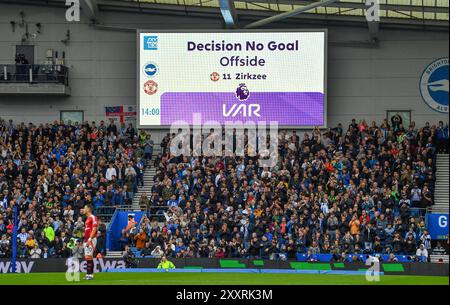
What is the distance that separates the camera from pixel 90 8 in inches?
1976

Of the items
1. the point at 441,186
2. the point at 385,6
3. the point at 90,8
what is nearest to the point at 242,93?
the point at 385,6

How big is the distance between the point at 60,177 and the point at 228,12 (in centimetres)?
1164

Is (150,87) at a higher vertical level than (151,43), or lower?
lower

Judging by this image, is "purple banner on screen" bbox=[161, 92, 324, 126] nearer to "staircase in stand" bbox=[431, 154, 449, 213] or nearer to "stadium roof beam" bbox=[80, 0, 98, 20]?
"staircase in stand" bbox=[431, 154, 449, 213]

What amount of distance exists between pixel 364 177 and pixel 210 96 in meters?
9.97

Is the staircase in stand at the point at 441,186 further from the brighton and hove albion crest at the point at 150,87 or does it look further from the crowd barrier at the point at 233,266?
the brighton and hove albion crest at the point at 150,87

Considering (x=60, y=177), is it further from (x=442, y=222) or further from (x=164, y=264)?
(x=442, y=222)

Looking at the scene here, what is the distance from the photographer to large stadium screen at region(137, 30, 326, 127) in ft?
157

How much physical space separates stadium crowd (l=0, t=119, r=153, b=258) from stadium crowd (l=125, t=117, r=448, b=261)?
1.72m

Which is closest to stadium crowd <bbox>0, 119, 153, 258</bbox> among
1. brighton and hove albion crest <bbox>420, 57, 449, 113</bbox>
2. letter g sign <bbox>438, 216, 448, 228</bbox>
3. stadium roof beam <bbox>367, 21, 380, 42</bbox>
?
stadium roof beam <bbox>367, 21, 380, 42</bbox>

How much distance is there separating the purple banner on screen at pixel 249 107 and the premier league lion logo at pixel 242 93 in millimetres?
165

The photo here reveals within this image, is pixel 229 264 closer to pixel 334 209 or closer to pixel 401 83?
pixel 334 209

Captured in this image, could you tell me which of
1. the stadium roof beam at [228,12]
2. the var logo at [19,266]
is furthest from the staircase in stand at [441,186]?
the var logo at [19,266]

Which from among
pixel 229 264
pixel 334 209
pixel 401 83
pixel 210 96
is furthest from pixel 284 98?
pixel 229 264
